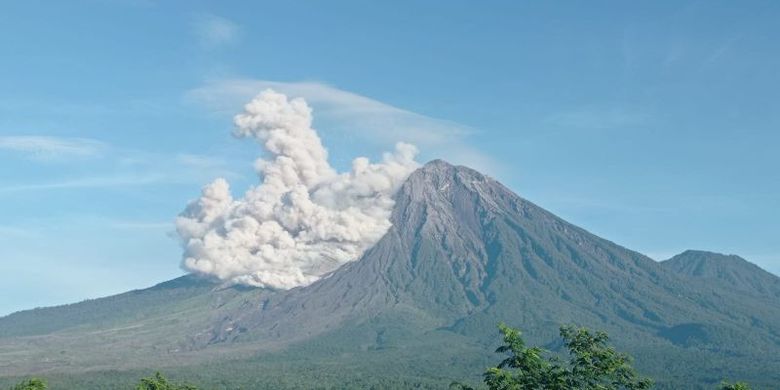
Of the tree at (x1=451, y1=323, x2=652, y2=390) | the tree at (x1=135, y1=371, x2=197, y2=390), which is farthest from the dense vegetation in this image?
the tree at (x1=135, y1=371, x2=197, y2=390)

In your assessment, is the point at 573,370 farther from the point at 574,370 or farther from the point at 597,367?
the point at 597,367

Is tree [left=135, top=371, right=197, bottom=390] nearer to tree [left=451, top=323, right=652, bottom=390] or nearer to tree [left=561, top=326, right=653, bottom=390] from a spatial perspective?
tree [left=451, top=323, right=652, bottom=390]

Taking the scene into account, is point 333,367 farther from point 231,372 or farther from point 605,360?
point 605,360

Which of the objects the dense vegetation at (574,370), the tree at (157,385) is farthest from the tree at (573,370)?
the tree at (157,385)

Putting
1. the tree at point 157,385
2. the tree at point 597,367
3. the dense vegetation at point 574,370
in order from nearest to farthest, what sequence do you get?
the dense vegetation at point 574,370 < the tree at point 597,367 < the tree at point 157,385

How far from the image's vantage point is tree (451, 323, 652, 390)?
25594 mm

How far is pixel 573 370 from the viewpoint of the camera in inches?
1016

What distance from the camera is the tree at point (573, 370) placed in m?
25.6

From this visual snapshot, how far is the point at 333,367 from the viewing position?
162250mm

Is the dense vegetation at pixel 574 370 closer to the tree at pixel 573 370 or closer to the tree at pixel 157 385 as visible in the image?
the tree at pixel 573 370

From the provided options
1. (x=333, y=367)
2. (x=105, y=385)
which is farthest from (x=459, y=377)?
(x=105, y=385)

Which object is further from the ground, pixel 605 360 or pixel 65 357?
pixel 65 357

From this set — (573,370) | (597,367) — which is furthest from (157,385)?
(597,367)

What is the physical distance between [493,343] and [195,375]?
63.9 metres
